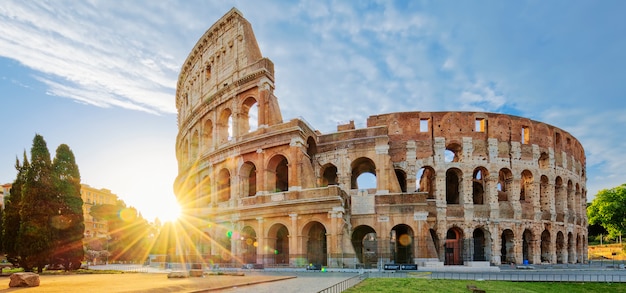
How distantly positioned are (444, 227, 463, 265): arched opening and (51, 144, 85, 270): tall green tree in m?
25.7

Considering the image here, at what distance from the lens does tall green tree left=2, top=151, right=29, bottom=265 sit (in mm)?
26192

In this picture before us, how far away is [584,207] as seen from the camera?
4172cm

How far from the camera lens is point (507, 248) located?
32531mm

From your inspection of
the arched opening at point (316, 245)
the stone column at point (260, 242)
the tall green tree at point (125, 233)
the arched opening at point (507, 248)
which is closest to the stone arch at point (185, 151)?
the stone column at point (260, 242)

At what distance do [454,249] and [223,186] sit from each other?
719 inches

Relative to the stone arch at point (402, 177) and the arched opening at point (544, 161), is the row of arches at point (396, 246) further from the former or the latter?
the arched opening at point (544, 161)

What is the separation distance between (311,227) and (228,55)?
51.2ft

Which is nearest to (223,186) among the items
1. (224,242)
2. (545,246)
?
(224,242)

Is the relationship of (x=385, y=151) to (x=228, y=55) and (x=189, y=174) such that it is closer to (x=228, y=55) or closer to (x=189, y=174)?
(x=228, y=55)

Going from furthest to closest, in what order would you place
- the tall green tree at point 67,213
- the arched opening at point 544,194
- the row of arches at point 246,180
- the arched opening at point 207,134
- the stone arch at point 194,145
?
1. the stone arch at point 194,145
2. the arched opening at point 207,134
3. the arched opening at point 544,194
4. the row of arches at point 246,180
5. the tall green tree at point 67,213

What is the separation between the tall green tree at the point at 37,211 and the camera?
83.7 ft

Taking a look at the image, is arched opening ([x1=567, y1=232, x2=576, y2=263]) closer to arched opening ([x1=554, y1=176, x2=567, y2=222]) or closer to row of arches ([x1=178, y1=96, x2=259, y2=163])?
arched opening ([x1=554, y1=176, x2=567, y2=222])

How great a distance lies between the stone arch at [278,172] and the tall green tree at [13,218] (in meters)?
15.5

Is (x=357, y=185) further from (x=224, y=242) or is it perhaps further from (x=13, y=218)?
(x=13, y=218)
